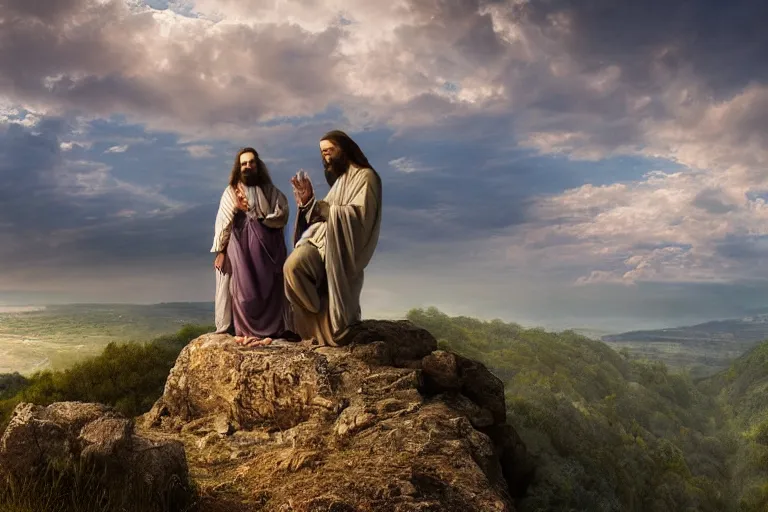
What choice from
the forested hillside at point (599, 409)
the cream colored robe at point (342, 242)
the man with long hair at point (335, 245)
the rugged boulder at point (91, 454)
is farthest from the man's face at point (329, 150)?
the forested hillside at point (599, 409)

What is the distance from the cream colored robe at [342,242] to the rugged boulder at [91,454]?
3.76m

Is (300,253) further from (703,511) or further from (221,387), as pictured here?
(703,511)

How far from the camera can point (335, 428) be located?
8445mm

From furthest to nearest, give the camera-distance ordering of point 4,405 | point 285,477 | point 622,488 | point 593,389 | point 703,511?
point 593,389 < point 703,511 < point 622,488 < point 4,405 < point 285,477

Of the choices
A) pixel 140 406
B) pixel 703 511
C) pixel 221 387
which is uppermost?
pixel 221 387

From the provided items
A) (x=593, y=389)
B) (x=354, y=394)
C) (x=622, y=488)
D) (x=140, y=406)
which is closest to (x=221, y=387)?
(x=354, y=394)

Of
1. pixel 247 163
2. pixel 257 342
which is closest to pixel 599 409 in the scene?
pixel 257 342

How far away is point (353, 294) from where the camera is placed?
410 inches

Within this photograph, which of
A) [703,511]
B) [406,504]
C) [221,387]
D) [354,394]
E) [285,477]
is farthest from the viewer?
[703,511]

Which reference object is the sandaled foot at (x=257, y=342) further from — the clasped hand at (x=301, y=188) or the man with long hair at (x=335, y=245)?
the clasped hand at (x=301, y=188)

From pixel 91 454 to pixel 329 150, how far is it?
5848 millimetres

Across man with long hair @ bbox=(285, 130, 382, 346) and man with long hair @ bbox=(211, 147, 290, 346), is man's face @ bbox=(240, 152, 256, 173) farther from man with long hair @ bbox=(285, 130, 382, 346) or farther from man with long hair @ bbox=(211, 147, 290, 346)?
man with long hair @ bbox=(285, 130, 382, 346)

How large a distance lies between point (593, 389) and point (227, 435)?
24564 millimetres

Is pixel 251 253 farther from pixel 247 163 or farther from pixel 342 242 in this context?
pixel 342 242
